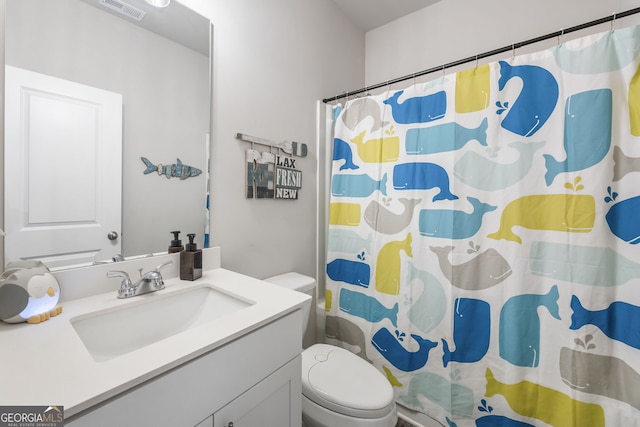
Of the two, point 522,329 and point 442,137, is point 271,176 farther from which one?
point 522,329

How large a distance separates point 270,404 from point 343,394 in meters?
0.42

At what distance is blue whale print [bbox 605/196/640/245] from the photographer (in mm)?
1007

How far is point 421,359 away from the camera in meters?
1.48

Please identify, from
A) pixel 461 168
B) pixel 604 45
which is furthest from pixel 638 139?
pixel 461 168

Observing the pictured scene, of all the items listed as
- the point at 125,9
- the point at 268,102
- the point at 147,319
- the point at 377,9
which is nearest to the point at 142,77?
the point at 125,9

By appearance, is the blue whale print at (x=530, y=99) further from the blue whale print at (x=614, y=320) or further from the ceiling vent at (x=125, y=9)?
the ceiling vent at (x=125, y=9)

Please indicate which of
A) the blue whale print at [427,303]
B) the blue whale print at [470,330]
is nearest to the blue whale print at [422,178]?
the blue whale print at [427,303]

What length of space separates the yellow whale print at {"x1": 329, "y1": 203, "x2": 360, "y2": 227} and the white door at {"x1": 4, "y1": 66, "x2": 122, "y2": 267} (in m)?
1.17

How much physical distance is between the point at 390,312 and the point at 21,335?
4.96 feet

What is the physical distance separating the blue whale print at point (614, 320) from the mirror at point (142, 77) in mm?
1639

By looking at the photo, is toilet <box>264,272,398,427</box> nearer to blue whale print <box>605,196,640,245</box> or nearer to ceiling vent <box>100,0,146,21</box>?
blue whale print <box>605,196,640,245</box>

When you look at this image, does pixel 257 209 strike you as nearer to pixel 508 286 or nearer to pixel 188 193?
pixel 188 193

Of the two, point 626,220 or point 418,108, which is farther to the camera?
point 418,108

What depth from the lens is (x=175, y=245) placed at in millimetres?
1151
